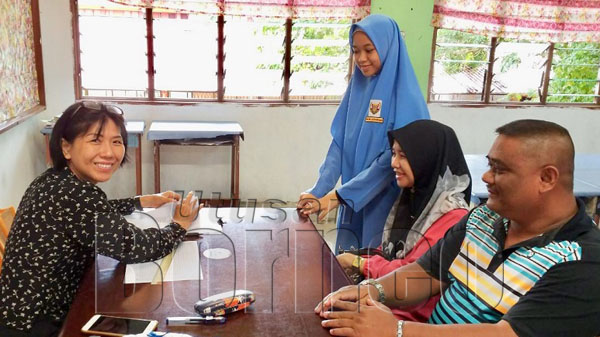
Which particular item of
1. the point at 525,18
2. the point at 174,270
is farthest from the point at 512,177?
the point at 525,18

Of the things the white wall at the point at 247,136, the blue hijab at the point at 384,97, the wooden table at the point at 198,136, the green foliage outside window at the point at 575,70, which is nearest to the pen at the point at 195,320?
the blue hijab at the point at 384,97

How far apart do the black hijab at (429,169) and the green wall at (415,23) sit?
3061 mm

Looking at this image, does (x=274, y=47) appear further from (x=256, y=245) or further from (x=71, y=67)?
(x=256, y=245)

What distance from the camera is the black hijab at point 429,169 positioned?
1652 millimetres

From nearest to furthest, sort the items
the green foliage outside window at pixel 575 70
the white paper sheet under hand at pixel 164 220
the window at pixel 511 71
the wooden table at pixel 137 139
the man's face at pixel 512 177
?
the man's face at pixel 512 177, the white paper sheet under hand at pixel 164 220, the wooden table at pixel 137 139, the window at pixel 511 71, the green foliage outside window at pixel 575 70

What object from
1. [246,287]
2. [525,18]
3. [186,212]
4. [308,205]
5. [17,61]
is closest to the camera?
[246,287]

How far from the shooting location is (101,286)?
1.27m

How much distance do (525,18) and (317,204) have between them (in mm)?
3863

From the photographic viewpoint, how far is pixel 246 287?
1.29m

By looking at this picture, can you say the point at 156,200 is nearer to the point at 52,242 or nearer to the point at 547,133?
the point at 52,242

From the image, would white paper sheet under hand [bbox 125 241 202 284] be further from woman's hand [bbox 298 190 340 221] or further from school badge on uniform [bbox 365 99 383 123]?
school badge on uniform [bbox 365 99 383 123]

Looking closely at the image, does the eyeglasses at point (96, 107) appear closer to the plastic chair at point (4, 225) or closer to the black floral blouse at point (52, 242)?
the black floral blouse at point (52, 242)

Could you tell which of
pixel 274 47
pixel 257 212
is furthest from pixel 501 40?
pixel 257 212

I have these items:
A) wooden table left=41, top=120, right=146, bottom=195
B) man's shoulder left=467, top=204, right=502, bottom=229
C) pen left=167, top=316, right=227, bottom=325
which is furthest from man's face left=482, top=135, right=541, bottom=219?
wooden table left=41, top=120, right=146, bottom=195
